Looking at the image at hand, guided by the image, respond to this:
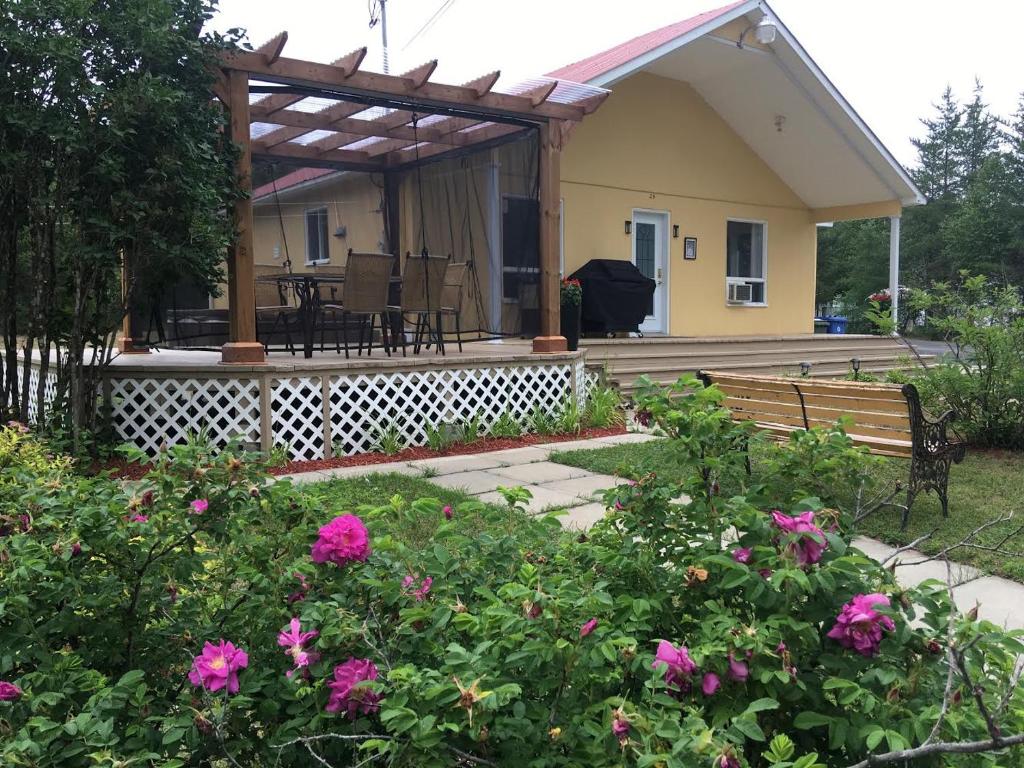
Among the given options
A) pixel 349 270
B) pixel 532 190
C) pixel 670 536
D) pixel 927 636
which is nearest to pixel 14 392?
pixel 349 270

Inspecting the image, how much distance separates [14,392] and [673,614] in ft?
19.6

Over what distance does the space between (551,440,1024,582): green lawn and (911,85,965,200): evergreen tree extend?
43.1 metres

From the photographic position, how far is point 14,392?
612cm

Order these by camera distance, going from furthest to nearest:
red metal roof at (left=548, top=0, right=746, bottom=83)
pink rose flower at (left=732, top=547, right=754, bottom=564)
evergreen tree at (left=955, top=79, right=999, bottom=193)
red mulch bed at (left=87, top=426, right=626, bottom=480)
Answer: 1. evergreen tree at (left=955, top=79, right=999, bottom=193)
2. red metal roof at (left=548, top=0, right=746, bottom=83)
3. red mulch bed at (left=87, top=426, right=626, bottom=480)
4. pink rose flower at (left=732, top=547, right=754, bottom=564)

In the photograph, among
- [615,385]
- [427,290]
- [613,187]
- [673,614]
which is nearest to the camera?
[673,614]

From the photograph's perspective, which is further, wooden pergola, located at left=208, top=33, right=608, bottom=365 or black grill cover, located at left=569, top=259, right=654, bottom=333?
black grill cover, located at left=569, top=259, right=654, bottom=333

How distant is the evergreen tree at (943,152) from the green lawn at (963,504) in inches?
1696

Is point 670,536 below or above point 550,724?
above

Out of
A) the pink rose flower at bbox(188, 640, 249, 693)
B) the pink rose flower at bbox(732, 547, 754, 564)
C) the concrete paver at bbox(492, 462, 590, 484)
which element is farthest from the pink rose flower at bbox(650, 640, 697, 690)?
the concrete paver at bbox(492, 462, 590, 484)

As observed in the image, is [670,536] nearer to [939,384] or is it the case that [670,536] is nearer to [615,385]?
[939,384]

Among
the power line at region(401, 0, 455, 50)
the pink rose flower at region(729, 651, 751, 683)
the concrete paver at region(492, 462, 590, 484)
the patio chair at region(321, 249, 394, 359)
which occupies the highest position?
the power line at region(401, 0, 455, 50)

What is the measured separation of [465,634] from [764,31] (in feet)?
35.9

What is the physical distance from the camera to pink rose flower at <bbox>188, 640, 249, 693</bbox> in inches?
64.0

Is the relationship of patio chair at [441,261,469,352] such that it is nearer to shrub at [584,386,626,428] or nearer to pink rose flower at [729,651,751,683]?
shrub at [584,386,626,428]
